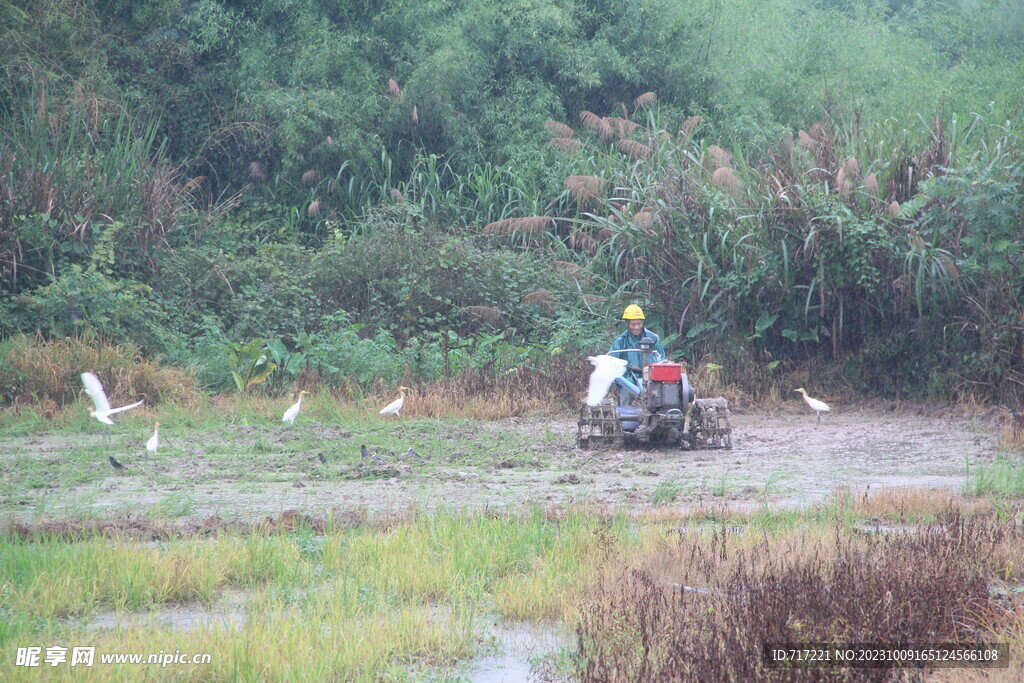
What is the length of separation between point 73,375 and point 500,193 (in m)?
8.70

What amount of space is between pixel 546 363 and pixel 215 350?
473cm

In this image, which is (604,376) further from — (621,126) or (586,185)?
(621,126)

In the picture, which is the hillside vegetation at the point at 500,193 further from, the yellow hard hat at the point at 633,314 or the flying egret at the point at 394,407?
the yellow hard hat at the point at 633,314

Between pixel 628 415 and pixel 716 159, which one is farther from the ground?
pixel 716 159

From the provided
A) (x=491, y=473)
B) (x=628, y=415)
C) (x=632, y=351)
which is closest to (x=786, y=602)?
(x=491, y=473)

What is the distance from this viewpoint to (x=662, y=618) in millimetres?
4637

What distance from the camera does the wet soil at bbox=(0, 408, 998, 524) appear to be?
756cm

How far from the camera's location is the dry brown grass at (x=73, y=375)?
12.2 m

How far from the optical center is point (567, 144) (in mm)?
18469

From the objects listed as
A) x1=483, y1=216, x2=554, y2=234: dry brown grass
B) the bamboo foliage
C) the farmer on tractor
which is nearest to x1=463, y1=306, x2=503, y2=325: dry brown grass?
x1=483, y1=216, x2=554, y2=234: dry brown grass

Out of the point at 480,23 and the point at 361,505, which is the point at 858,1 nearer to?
the point at 480,23

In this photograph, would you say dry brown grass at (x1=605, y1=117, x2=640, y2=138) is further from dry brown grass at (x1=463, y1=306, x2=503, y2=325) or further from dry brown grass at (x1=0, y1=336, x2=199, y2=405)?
dry brown grass at (x1=0, y1=336, x2=199, y2=405)

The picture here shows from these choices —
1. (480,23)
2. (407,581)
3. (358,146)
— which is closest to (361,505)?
(407,581)

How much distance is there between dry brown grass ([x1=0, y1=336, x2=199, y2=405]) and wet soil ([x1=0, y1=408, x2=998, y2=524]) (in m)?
1.61
